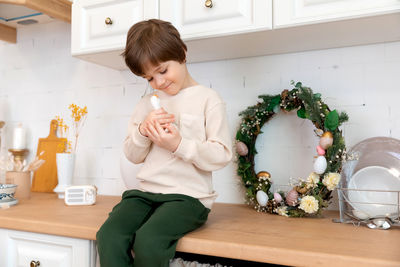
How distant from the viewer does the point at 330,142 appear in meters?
1.22

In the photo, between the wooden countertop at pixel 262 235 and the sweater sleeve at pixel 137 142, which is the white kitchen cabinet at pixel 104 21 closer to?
the sweater sleeve at pixel 137 142

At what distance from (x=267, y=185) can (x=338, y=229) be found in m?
0.33

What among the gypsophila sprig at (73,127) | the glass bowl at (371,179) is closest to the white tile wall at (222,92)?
the gypsophila sprig at (73,127)

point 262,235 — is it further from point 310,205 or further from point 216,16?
point 216,16

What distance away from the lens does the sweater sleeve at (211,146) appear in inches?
41.6

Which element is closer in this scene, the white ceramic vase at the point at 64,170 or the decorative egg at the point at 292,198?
the decorative egg at the point at 292,198

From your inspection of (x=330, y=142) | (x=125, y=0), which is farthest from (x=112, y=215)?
(x=125, y=0)

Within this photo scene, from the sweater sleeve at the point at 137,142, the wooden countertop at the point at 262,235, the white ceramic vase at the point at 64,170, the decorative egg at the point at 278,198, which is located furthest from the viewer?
the white ceramic vase at the point at 64,170

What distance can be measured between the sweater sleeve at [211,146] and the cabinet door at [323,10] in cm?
33

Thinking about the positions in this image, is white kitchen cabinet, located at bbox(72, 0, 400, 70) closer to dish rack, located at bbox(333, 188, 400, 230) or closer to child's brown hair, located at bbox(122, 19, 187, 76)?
child's brown hair, located at bbox(122, 19, 187, 76)

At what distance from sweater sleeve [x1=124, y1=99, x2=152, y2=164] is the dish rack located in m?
0.61

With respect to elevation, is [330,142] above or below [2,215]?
above

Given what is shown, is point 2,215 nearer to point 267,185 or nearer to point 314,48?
point 267,185

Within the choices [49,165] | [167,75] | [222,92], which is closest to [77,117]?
[49,165]
